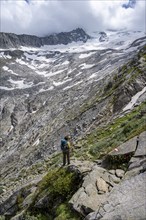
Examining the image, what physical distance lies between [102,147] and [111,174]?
9245 millimetres

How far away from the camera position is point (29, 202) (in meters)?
19.3

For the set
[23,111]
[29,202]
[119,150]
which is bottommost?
[29,202]

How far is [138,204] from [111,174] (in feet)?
13.8

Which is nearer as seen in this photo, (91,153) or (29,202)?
(29,202)

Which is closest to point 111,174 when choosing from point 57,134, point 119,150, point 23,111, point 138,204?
point 119,150

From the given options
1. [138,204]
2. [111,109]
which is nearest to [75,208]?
[138,204]

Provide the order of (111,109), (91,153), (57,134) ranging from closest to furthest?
(91,153) < (111,109) < (57,134)

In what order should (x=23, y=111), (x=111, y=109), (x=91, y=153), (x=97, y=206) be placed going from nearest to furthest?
(x=97, y=206) < (x=91, y=153) < (x=111, y=109) < (x=23, y=111)

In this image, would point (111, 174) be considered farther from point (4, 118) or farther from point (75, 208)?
point (4, 118)

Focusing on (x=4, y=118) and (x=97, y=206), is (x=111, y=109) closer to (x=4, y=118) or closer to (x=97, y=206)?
(x=97, y=206)

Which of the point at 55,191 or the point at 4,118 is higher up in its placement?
the point at 4,118

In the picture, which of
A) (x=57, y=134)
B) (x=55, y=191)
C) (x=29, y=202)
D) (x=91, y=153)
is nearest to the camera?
(x=55, y=191)

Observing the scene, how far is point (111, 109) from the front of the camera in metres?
51.6

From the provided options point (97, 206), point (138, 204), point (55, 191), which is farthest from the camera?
point (55, 191)
